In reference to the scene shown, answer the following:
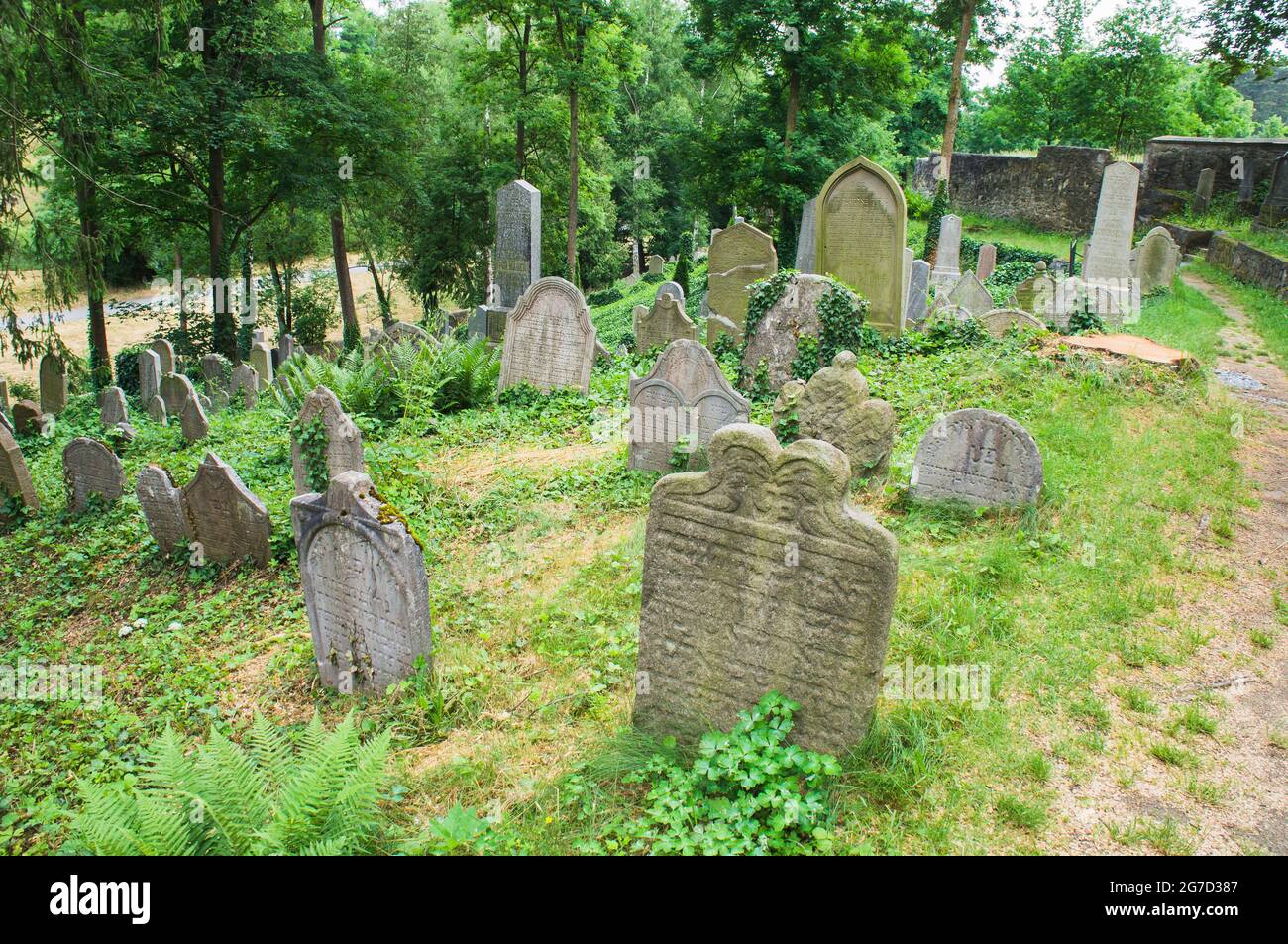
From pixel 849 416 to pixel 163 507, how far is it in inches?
242

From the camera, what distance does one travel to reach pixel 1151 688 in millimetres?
4695

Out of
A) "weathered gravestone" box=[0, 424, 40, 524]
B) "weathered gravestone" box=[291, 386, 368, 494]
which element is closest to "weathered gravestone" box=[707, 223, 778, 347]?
"weathered gravestone" box=[291, 386, 368, 494]

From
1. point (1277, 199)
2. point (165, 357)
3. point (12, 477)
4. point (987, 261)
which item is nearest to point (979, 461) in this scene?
point (12, 477)

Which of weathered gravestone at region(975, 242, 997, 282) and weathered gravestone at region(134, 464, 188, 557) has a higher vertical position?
weathered gravestone at region(975, 242, 997, 282)

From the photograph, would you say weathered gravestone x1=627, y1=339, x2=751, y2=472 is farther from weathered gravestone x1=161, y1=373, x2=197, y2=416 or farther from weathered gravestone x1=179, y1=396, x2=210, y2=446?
weathered gravestone x1=161, y1=373, x2=197, y2=416

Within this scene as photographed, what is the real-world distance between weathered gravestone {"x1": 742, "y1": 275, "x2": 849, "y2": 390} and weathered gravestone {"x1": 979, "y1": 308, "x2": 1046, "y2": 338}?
10.1 feet

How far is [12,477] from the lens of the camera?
9203 millimetres

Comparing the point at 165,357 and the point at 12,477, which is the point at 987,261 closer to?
the point at 165,357

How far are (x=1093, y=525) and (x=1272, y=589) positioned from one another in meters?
1.15

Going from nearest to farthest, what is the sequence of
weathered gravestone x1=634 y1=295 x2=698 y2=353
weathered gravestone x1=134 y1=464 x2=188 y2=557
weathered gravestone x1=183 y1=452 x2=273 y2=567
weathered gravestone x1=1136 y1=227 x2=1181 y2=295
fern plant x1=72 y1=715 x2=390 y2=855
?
fern plant x1=72 y1=715 x2=390 y2=855 < weathered gravestone x1=183 y1=452 x2=273 y2=567 < weathered gravestone x1=134 y1=464 x2=188 y2=557 < weathered gravestone x1=634 y1=295 x2=698 y2=353 < weathered gravestone x1=1136 y1=227 x2=1181 y2=295

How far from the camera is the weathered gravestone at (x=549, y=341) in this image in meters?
11.0

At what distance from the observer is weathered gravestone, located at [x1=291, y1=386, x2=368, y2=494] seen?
7.66m

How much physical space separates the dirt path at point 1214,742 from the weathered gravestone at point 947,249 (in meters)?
15.0

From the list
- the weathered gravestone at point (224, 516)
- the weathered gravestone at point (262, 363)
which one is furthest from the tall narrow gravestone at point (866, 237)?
the weathered gravestone at point (262, 363)
